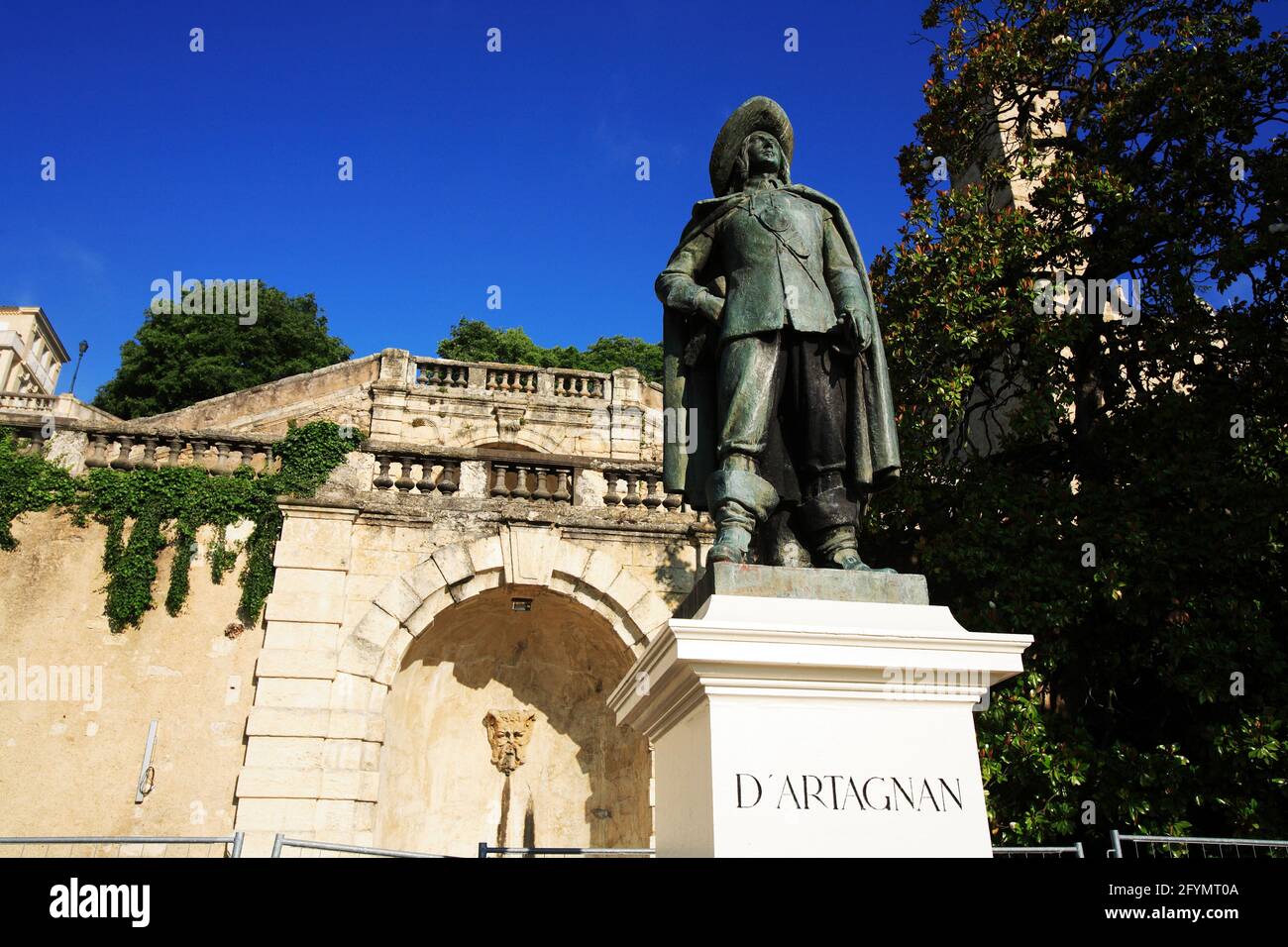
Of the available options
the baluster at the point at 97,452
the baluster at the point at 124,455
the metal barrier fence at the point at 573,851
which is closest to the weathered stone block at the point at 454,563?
the metal barrier fence at the point at 573,851

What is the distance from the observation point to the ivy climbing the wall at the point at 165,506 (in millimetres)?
10969

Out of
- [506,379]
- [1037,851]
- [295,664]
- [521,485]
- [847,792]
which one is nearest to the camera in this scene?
[847,792]

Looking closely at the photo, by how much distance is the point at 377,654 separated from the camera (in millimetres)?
10719

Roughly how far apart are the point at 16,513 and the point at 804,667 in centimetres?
1130

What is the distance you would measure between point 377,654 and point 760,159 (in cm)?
786

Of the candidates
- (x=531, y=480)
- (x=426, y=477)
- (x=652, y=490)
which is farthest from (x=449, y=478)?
(x=652, y=490)

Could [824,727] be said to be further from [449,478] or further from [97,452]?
[97,452]

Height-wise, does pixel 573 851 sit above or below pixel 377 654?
below

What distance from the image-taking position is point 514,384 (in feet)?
74.0

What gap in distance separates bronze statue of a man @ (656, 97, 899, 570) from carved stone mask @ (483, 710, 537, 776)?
27.2 ft

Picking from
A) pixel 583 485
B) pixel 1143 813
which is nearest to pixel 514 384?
pixel 583 485

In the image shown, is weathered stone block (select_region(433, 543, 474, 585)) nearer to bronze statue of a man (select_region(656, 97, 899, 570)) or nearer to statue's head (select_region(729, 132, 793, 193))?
bronze statue of a man (select_region(656, 97, 899, 570))

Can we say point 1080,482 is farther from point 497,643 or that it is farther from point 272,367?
point 272,367

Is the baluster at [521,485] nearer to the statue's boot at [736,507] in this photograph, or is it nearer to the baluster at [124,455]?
the baluster at [124,455]
